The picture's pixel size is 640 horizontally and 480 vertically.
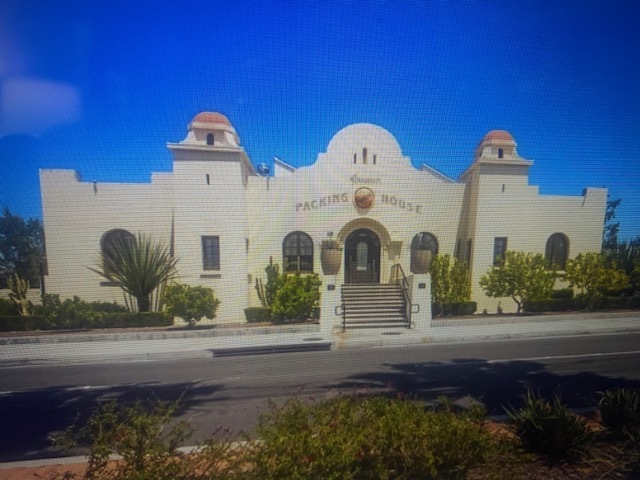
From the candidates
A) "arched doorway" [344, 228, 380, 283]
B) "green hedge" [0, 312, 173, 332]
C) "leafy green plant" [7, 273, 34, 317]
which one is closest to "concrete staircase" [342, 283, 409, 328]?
"arched doorway" [344, 228, 380, 283]

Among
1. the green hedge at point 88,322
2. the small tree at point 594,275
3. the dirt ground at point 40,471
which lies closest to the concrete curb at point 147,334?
the green hedge at point 88,322

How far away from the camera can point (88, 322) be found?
14.6 feet

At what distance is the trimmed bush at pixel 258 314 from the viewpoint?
17.1 feet

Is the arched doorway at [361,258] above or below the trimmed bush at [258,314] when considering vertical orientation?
above

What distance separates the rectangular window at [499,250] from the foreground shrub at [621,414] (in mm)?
2660

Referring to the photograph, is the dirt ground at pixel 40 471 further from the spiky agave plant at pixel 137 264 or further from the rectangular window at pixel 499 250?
the rectangular window at pixel 499 250

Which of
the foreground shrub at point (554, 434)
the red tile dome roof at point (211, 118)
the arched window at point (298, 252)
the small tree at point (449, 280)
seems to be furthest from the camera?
the arched window at point (298, 252)

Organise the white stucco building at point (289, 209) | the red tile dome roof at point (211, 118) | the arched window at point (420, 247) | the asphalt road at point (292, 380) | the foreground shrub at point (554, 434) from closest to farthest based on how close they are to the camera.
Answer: the foreground shrub at point (554, 434) → the asphalt road at point (292, 380) → the red tile dome roof at point (211, 118) → the white stucco building at point (289, 209) → the arched window at point (420, 247)

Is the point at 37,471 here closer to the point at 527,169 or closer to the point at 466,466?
the point at 466,466

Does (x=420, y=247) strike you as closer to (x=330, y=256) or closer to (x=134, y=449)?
(x=330, y=256)

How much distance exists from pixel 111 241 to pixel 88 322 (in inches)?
69.4


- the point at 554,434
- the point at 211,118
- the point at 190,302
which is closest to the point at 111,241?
the point at 190,302

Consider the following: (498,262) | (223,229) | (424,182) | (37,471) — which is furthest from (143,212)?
(498,262)

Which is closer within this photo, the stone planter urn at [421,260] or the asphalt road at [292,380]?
the asphalt road at [292,380]
